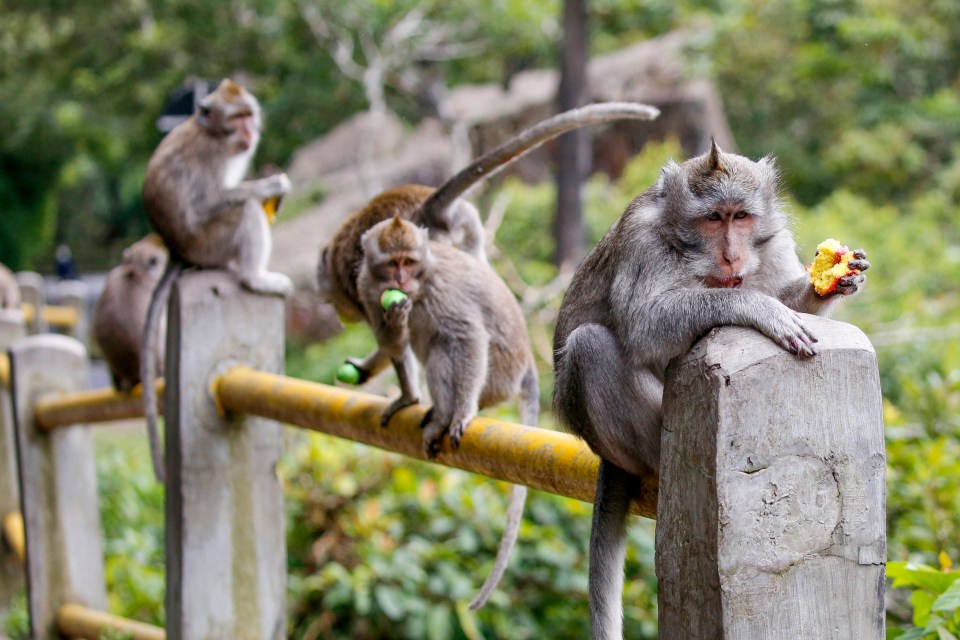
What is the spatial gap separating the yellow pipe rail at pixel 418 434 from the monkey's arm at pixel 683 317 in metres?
0.24

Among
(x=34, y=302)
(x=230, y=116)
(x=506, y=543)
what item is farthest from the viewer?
(x=34, y=302)

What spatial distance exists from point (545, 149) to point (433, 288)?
12.0 metres

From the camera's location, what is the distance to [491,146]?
1369 centimetres

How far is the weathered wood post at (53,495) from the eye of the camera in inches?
176

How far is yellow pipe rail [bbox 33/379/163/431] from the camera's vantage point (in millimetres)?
3951

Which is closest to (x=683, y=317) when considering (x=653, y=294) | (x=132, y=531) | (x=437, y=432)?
(x=653, y=294)

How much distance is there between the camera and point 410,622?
4.57 meters

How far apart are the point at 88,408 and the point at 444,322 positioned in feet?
5.48

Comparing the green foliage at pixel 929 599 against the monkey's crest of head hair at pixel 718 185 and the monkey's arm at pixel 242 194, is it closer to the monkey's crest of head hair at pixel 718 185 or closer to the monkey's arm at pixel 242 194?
the monkey's crest of head hair at pixel 718 185

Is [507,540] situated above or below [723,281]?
below

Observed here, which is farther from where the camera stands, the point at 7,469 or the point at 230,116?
the point at 7,469

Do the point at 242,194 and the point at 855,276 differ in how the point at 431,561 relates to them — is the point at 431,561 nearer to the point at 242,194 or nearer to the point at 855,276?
the point at 242,194

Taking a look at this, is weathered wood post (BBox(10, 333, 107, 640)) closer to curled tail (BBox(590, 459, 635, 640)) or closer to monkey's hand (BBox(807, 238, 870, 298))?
curled tail (BBox(590, 459, 635, 640))

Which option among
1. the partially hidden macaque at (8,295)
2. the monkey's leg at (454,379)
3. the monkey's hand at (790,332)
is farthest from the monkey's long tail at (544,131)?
the partially hidden macaque at (8,295)
